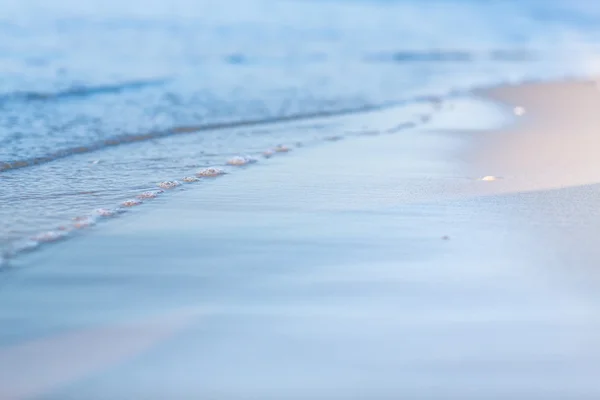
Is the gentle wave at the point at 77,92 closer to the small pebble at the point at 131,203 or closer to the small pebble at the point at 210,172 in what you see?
the small pebble at the point at 210,172

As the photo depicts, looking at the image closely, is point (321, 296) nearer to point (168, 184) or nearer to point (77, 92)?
point (168, 184)

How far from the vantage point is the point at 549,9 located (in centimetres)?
3694

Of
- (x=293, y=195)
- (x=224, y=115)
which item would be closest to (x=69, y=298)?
(x=293, y=195)

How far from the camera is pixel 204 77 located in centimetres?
1434

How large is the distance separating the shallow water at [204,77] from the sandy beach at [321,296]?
2.19 ft

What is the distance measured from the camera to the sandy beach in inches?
104

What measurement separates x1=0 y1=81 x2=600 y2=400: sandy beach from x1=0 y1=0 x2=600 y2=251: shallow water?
67cm

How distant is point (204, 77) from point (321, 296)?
11.4m

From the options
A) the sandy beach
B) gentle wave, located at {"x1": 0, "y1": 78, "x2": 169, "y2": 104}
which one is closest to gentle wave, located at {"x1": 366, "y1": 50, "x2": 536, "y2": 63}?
gentle wave, located at {"x1": 0, "y1": 78, "x2": 169, "y2": 104}

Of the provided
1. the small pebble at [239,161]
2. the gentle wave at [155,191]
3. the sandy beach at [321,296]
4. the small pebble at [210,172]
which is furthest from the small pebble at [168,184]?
the small pebble at [239,161]

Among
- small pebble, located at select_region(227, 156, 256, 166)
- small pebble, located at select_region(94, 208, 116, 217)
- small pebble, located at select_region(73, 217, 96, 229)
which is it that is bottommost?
small pebble, located at select_region(73, 217, 96, 229)

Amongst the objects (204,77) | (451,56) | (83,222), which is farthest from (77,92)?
(451,56)

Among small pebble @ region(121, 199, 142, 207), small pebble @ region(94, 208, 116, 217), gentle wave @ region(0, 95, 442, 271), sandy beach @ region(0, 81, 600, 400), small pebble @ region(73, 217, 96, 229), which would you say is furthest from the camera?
small pebble @ region(121, 199, 142, 207)

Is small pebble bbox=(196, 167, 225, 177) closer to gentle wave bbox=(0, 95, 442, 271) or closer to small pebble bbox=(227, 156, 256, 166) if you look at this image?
gentle wave bbox=(0, 95, 442, 271)
